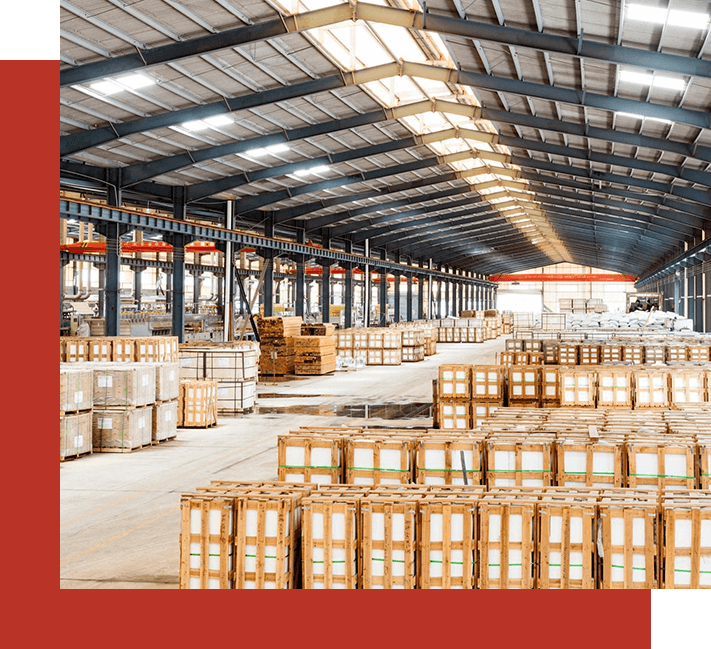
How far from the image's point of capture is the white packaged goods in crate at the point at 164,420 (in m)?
13.8

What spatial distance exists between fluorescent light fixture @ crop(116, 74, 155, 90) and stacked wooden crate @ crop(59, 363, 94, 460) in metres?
6.38

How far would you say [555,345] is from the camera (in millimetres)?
20484

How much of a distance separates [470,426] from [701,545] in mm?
8715

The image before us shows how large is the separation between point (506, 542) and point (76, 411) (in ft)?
29.5

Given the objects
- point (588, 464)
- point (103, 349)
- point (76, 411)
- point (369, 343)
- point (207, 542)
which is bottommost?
point (207, 542)

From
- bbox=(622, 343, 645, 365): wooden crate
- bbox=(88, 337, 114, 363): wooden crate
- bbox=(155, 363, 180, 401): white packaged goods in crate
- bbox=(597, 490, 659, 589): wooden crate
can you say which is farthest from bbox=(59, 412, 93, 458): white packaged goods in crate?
bbox=(622, 343, 645, 365): wooden crate

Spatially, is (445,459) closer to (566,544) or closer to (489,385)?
(566,544)

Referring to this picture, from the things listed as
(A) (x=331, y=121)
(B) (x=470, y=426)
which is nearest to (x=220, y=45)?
(A) (x=331, y=121)

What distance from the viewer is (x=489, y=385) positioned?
45.4 ft

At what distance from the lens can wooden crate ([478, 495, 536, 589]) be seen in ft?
18.0

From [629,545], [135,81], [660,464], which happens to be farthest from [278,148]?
[629,545]

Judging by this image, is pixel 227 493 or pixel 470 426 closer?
pixel 227 493

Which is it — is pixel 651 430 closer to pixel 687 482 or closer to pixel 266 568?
pixel 687 482

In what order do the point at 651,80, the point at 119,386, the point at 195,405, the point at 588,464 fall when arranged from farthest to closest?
the point at 195,405 < the point at 651,80 < the point at 119,386 < the point at 588,464
